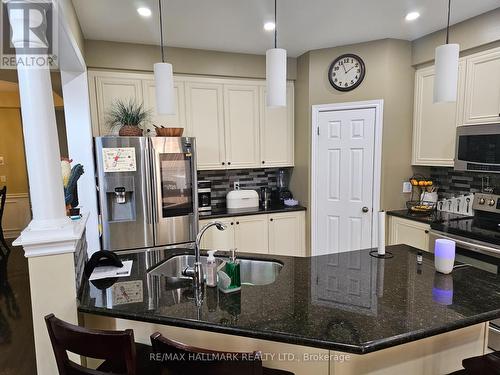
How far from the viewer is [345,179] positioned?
3701 mm

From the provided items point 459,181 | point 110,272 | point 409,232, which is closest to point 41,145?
point 110,272

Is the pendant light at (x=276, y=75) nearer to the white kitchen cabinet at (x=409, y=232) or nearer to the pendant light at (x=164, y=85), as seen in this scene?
the pendant light at (x=164, y=85)

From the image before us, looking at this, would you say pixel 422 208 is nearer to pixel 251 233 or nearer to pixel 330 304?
pixel 251 233

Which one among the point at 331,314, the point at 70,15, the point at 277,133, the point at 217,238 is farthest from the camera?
the point at 277,133

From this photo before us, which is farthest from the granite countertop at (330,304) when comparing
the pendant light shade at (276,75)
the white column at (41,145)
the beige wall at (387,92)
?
the beige wall at (387,92)

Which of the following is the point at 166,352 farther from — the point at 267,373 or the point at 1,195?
the point at 1,195

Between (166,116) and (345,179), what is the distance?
6.88 feet

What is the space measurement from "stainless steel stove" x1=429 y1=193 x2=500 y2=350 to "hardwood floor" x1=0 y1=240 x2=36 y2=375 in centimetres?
340

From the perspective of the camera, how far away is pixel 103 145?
290 centimetres

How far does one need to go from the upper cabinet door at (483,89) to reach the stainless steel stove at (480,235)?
0.70m

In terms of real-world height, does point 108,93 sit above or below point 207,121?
above

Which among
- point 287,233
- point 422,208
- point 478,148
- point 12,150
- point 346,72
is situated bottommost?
point 287,233

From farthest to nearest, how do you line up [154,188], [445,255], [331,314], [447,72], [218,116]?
[218,116] → [154,188] → [447,72] → [445,255] → [331,314]

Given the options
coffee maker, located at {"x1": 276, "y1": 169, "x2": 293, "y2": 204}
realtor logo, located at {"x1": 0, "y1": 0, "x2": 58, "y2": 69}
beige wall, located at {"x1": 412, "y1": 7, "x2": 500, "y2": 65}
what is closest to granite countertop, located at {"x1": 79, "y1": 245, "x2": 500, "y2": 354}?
realtor logo, located at {"x1": 0, "y1": 0, "x2": 58, "y2": 69}
